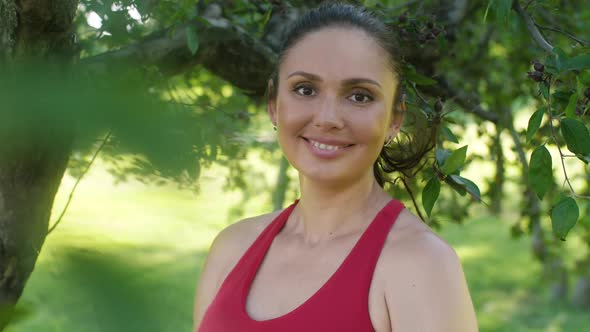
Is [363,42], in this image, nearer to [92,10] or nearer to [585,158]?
[585,158]

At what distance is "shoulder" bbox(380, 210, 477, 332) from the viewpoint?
1410mm

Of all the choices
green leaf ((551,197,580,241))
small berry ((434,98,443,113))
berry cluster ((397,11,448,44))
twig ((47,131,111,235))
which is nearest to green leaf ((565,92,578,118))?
green leaf ((551,197,580,241))

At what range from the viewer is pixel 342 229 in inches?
66.0

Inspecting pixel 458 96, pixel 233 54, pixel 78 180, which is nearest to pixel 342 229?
pixel 233 54

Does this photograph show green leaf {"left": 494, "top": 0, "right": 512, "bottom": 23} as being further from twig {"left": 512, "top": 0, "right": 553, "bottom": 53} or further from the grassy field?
the grassy field

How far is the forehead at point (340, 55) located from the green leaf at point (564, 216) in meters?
0.39

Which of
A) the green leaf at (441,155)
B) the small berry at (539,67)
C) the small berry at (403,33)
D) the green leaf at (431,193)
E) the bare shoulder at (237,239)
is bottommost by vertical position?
the bare shoulder at (237,239)

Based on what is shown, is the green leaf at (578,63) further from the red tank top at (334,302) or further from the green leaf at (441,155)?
the red tank top at (334,302)

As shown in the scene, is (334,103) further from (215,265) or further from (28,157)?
(28,157)

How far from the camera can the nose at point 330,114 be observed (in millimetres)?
1461

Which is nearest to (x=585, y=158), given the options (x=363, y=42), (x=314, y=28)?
(x=363, y=42)

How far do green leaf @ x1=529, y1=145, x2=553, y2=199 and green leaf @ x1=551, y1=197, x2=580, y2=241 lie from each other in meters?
0.04

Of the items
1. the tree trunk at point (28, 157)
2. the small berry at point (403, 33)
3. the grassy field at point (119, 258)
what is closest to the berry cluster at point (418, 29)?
the small berry at point (403, 33)

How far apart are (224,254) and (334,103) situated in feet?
1.79
